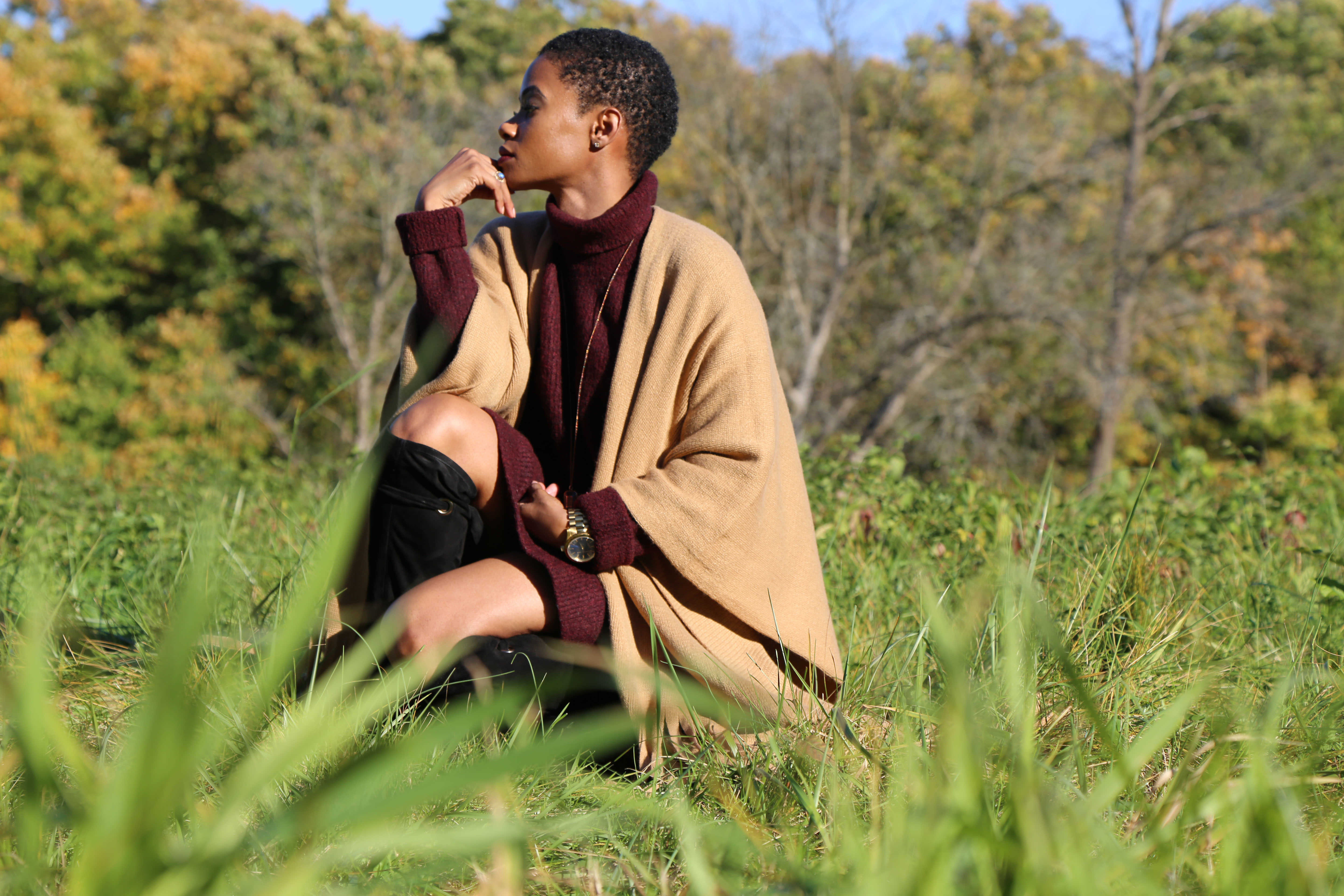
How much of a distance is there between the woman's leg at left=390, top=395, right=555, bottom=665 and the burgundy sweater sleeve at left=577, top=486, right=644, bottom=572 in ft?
0.49

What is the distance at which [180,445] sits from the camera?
52.7ft

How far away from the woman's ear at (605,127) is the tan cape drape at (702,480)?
Result: 0.65 ft

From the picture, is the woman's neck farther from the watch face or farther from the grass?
the grass

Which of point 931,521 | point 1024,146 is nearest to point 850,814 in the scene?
point 931,521

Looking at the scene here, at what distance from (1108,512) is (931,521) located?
0.50 metres

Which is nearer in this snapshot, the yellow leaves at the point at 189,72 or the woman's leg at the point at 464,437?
the woman's leg at the point at 464,437

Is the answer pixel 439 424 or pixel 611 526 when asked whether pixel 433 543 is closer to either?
pixel 439 424

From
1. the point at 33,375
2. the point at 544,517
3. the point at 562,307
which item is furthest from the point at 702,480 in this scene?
the point at 33,375

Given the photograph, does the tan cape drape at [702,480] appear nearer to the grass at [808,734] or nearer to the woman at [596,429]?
the woman at [596,429]

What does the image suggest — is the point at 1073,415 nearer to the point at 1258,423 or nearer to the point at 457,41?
the point at 1258,423

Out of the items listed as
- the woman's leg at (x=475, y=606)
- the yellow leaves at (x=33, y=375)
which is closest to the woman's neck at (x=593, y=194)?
the woman's leg at (x=475, y=606)

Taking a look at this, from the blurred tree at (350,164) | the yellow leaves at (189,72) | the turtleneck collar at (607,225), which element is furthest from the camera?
the yellow leaves at (189,72)

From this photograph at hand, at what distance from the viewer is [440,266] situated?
216 cm

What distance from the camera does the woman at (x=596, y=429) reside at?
189cm
